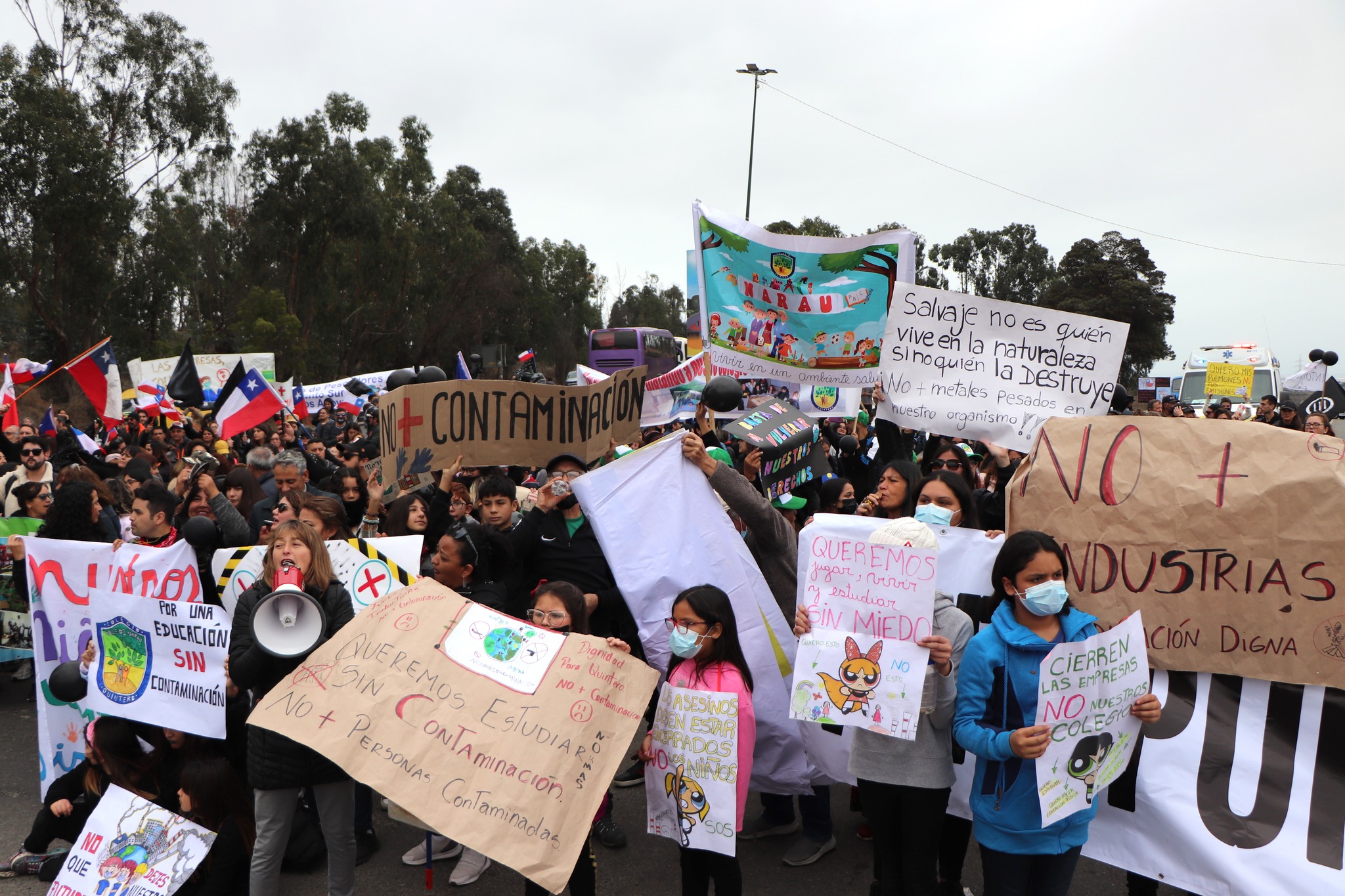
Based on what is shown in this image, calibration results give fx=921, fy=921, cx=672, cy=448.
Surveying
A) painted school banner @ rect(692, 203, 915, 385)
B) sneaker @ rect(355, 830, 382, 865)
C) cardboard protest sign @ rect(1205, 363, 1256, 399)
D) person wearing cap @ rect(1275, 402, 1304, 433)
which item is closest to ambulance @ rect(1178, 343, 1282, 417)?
cardboard protest sign @ rect(1205, 363, 1256, 399)

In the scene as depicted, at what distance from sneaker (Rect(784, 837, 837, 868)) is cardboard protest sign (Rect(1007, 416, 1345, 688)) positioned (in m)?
1.76

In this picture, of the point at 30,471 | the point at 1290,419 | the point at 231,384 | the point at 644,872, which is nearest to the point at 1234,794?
the point at 644,872

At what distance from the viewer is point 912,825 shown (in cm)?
325

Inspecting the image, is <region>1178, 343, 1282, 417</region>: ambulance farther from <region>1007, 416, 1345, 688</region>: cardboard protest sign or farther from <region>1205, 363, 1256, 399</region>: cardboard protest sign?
<region>1007, 416, 1345, 688</region>: cardboard protest sign

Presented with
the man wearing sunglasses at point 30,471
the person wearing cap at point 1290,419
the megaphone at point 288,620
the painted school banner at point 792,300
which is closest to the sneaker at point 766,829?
the megaphone at point 288,620

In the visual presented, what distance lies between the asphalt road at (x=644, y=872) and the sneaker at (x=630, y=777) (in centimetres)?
36

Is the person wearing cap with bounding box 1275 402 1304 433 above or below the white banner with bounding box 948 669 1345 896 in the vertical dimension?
above

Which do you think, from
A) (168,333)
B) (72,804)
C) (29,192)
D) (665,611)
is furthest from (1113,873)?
(168,333)

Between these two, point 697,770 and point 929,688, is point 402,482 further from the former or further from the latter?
point 929,688

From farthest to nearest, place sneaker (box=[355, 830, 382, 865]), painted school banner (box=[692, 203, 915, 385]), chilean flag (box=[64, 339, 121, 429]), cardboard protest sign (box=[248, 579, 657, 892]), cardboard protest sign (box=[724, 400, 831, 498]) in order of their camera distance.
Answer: chilean flag (box=[64, 339, 121, 429]) → painted school banner (box=[692, 203, 915, 385]) → cardboard protest sign (box=[724, 400, 831, 498]) → sneaker (box=[355, 830, 382, 865]) → cardboard protest sign (box=[248, 579, 657, 892])

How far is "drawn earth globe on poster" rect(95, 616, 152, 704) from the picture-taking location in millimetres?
4258

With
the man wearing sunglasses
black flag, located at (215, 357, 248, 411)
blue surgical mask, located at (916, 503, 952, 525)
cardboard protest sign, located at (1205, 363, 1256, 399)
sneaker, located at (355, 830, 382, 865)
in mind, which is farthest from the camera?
cardboard protest sign, located at (1205, 363, 1256, 399)

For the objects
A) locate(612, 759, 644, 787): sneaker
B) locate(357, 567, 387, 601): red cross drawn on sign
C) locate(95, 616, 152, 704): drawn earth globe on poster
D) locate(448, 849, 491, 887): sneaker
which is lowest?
locate(612, 759, 644, 787): sneaker

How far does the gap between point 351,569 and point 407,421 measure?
128 centimetres
